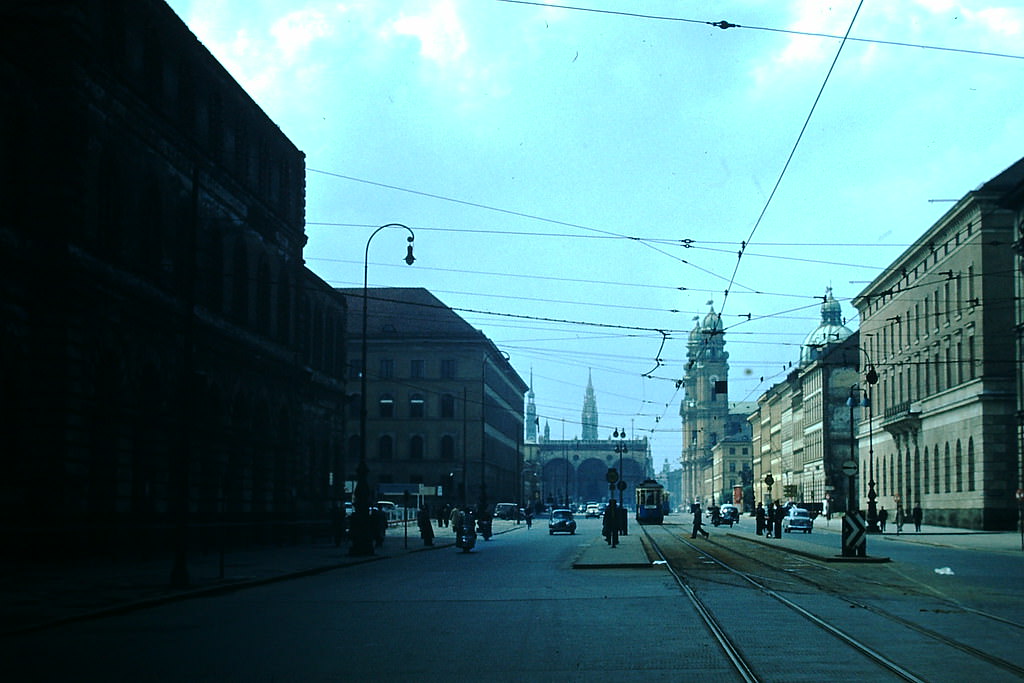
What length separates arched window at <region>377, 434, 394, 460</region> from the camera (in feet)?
380

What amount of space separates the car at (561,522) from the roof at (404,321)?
40.3m

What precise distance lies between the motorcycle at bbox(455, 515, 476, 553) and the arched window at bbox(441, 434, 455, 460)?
219ft

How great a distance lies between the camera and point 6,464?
102 ft

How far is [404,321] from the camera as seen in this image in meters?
120

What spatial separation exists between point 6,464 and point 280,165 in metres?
25.1

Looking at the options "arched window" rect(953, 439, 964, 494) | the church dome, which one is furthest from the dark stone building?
the church dome

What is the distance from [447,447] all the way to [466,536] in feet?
224

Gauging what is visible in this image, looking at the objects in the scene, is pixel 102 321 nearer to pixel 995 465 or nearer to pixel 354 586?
pixel 354 586

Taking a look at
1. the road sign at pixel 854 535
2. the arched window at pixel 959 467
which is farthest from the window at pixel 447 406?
the road sign at pixel 854 535

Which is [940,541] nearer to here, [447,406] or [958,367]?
[958,367]

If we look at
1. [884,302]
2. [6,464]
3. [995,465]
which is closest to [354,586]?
[6,464]

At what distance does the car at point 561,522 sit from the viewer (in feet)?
254

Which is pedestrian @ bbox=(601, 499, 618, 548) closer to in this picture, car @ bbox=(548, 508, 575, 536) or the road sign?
the road sign

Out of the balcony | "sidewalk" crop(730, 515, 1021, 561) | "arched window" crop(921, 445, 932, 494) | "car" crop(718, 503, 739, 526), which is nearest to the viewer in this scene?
"sidewalk" crop(730, 515, 1021, 561)
